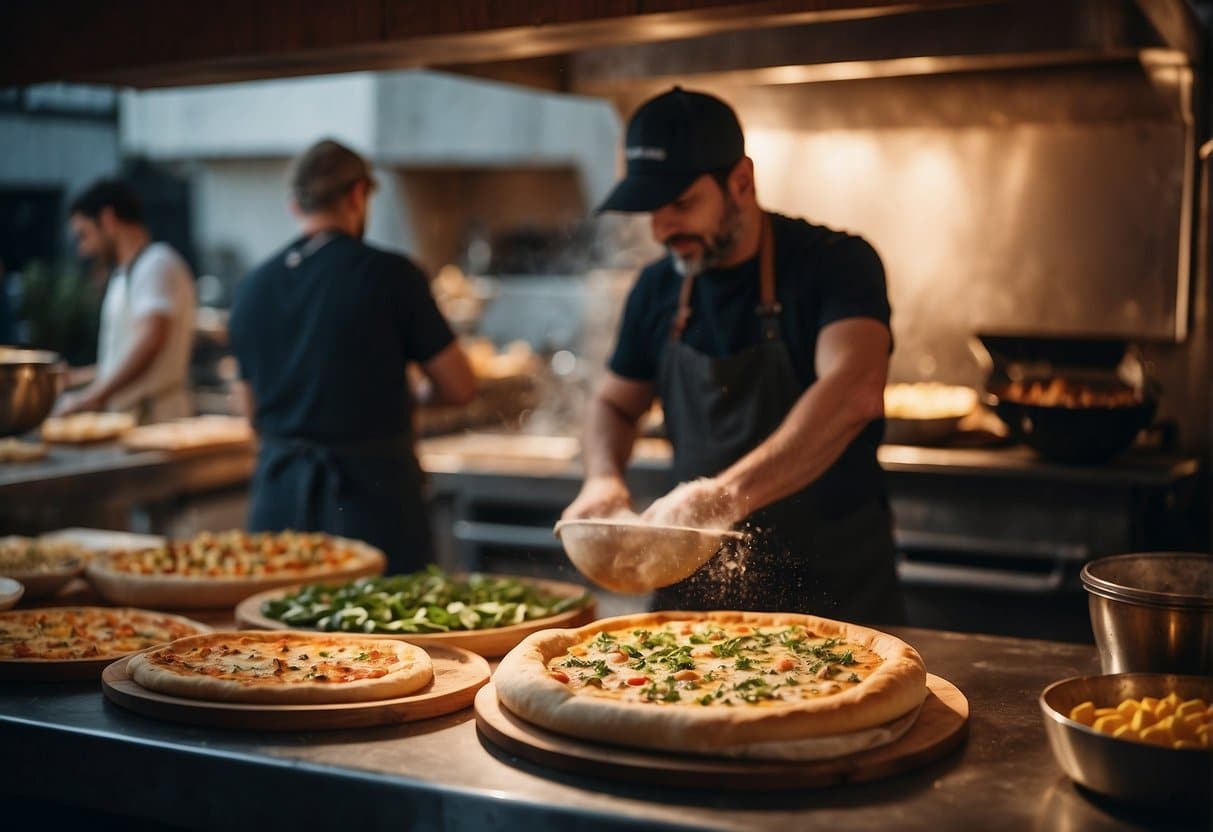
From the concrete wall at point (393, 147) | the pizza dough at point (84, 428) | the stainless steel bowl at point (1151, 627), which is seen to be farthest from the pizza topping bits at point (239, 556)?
the concrete wall at point (393, 147)

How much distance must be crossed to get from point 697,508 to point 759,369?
0.67m

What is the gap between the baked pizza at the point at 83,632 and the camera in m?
2.27

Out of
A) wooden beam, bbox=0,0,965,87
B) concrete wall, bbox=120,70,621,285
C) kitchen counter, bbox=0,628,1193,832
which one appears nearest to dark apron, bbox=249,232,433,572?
wooden beam, bbox=0,0,965,87

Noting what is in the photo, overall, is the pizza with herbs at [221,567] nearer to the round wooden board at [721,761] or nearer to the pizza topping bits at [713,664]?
the pizza topping bits at [713,664]

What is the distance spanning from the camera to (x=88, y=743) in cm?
195

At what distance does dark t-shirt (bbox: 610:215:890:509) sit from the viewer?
275cm

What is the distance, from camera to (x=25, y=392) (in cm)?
360

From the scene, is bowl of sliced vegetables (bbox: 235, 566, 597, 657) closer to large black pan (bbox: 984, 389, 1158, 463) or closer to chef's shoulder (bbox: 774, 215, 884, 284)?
chef's shoulder (bbox: 774, 215, 884, 284)

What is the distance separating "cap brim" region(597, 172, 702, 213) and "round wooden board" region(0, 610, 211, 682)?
4.10 ft

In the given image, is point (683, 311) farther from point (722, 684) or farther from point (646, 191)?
point (722, 684)

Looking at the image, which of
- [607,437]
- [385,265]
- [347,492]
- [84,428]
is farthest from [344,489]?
[84,428]

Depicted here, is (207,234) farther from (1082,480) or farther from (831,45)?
(1082,480)

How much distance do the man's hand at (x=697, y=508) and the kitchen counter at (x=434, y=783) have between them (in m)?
0.49

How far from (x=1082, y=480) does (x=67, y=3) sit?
298 centimetres
